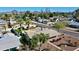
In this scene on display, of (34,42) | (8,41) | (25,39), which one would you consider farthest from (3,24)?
(34,42)

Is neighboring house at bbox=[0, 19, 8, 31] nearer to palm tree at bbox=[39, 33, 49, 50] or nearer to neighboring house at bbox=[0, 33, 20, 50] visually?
neighboring house at bbox=[0, 33, 20, 50]

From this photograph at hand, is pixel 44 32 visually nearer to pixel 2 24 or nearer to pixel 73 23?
pixel 73 23

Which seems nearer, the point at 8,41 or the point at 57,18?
the point at 8,41

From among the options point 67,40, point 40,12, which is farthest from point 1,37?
point 67,40

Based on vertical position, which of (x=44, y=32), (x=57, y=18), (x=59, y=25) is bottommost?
(x=44, y=32)

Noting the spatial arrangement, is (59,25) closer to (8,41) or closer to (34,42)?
(34,42)

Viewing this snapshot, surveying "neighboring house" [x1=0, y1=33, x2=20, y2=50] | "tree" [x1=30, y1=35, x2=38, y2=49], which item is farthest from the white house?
"tree" [x1=30, y1=35, x2=38, y2=49]

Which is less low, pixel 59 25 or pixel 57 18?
pixel 57 18

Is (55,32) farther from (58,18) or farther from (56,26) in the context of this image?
(58,18)
